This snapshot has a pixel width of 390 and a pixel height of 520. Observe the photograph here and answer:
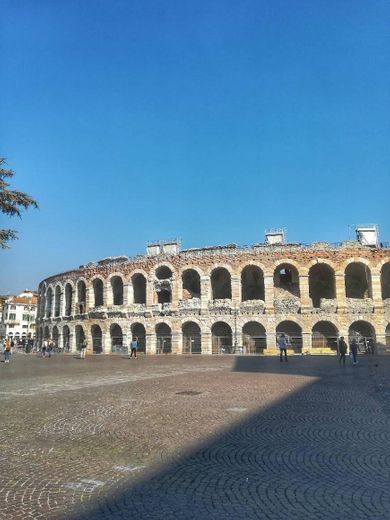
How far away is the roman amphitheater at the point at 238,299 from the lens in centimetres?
3394

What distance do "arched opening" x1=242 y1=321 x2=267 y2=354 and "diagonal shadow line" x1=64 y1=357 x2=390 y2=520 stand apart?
27999mm

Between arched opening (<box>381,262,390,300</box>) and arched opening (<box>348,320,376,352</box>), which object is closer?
arched opening (<box>348,320,376,352</box>)

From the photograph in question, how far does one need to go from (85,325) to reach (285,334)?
2082 centimetres

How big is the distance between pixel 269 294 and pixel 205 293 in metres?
5.67

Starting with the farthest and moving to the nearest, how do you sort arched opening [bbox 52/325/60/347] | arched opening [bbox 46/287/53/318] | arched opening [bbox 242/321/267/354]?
arched opening [bbox 46/287/53/318]
arched opening [bbox 52/325/60/347]
arched opening [bbox 242/321/267/354]

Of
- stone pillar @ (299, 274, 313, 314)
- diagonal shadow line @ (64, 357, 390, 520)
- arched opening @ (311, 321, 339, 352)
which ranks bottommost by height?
diagonal shadow line @ (64, 357, 390, 520)

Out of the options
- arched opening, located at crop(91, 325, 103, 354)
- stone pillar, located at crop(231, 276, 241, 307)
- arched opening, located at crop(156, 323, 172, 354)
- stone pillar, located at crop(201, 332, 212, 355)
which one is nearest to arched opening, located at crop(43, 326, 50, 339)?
arched opening, located at crop(91, 325, 103, 354)

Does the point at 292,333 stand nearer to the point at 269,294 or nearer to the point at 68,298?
the point at 269,294

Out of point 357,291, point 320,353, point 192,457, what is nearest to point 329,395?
point 192,457

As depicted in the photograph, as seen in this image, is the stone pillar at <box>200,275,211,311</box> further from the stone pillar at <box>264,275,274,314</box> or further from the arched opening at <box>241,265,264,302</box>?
the stone pillar at <box>264,275,274,314</box>

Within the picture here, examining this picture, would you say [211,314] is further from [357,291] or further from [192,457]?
[192,457]

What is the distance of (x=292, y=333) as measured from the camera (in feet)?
115

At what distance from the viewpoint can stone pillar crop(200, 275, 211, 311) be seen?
119 ft

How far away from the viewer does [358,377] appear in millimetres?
14867
